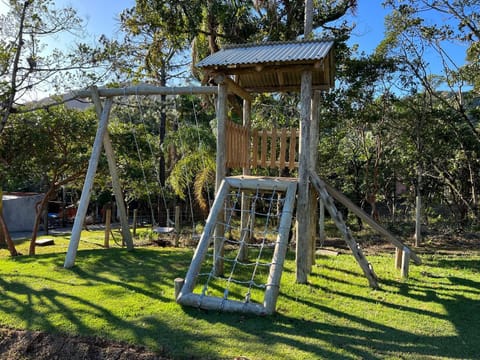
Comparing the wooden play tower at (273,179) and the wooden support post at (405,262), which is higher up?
the wooden play tower at (273,179)

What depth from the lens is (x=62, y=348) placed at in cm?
357

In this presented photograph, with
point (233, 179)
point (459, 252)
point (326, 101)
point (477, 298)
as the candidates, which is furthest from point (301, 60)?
point (459, 252)

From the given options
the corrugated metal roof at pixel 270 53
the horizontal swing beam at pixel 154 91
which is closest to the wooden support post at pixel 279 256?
the corrugated metal roof at pixel 270 53

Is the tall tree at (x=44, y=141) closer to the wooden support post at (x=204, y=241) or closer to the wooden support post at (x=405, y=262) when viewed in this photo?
the wooden support post at (x=204, y=241)

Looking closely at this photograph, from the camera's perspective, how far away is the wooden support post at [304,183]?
5.21m

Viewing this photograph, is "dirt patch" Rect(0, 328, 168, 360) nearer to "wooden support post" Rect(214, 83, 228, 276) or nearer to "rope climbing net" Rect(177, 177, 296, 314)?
"rope climbing net" Rect(177, 177, 296, 314)

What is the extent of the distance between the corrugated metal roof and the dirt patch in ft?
12.1

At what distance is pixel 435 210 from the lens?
13.5 metres

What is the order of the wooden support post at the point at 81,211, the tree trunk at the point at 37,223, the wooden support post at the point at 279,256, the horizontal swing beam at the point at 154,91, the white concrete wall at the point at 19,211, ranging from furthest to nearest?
1. the white concrete wall at the point at 19,211
2. the tree trunk at the point at 37,223
3. the wooden support post at the point at 81,211
4. the horizontal swing beam at the point at 154,91
5. the wooden support post at the point at 279,256

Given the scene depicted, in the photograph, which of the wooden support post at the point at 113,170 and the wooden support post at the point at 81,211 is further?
the wooden support post at the point at 113,170

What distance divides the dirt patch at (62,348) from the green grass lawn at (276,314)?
111 mm

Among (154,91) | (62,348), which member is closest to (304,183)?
(154,91)

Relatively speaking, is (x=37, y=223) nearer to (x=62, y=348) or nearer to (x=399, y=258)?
(x=62, y=348)

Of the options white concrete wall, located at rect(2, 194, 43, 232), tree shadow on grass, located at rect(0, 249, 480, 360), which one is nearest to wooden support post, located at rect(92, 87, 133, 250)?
tree shadow on grass, located at rect(0, 249, 480, 360)
